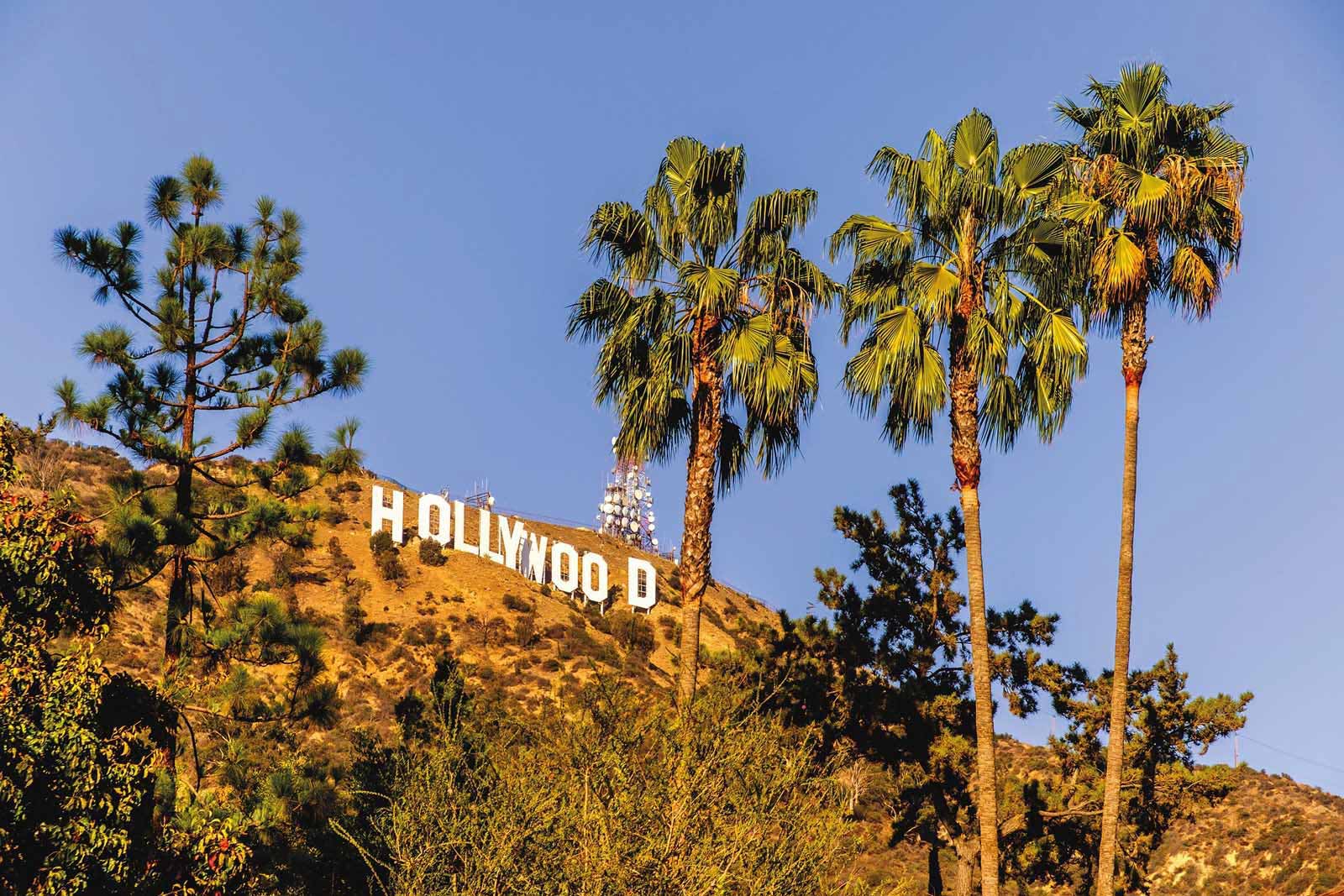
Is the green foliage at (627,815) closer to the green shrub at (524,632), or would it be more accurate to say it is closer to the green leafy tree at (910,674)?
the green leafy tree at (910,674)

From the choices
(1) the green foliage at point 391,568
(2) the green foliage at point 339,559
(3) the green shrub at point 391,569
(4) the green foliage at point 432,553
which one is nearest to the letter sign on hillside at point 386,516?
(4) the green foliage at point 432,553

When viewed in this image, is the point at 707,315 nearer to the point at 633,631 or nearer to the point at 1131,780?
the point at 1131,780

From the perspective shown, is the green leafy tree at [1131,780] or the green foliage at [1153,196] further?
the green leafy tree at [1131,780]

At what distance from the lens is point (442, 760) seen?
53.0 ft

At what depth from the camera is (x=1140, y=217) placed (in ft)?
73.5

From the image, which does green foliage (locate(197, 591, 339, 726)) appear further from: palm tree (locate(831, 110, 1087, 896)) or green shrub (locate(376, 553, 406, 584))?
green shrub (locate(376, 553, 406, 584))

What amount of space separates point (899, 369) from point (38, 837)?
13515mm

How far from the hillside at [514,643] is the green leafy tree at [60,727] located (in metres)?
15.7

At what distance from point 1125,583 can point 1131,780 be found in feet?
29.1

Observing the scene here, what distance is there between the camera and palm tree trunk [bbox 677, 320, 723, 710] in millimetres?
19875

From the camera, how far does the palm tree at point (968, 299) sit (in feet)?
69.7

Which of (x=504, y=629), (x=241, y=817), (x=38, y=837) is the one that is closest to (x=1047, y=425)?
(x=241, y=817)

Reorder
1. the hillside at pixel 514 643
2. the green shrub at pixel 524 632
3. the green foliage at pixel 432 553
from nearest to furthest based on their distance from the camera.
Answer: the hillside at pixel 514 643, the green shrub at pixel 524 632, the green foliage at pixel 432 553

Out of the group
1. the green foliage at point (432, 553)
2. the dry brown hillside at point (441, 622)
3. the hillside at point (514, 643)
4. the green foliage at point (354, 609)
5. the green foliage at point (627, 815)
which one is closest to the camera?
the green foliage at point (627, 815)
